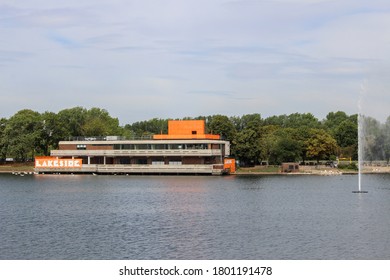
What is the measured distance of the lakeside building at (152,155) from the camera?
500ft

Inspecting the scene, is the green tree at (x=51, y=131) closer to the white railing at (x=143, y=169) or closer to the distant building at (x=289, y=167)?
the white railing at (x=143, y=169)

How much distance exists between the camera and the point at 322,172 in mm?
158625

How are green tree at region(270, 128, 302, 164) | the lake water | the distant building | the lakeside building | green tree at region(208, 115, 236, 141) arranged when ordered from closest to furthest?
the lake water < the lakeside building < the distant building < green tree at region(270, 128, 302, 164) < green tree at region(208, 115, 236, 141)

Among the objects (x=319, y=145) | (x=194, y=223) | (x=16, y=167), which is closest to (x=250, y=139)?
(x=319, y=145)

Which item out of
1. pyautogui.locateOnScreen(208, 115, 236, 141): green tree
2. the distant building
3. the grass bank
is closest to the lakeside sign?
the grass bank

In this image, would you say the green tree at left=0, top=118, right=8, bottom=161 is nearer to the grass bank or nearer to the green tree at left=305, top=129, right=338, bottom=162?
the grass bank

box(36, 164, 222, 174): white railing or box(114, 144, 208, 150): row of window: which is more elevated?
box(114, 144, 208, 150): row of window

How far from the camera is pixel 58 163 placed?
160 meters

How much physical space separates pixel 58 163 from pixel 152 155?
2358cm

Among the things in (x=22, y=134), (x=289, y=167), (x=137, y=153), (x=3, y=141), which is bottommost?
(x=289, y=167)

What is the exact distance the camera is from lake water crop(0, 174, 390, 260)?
5106 centimetres

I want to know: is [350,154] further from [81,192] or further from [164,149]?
[81,192]

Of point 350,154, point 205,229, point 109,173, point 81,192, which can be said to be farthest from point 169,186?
point 350,154

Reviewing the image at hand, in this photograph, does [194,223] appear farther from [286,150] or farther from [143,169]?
[286,150]
